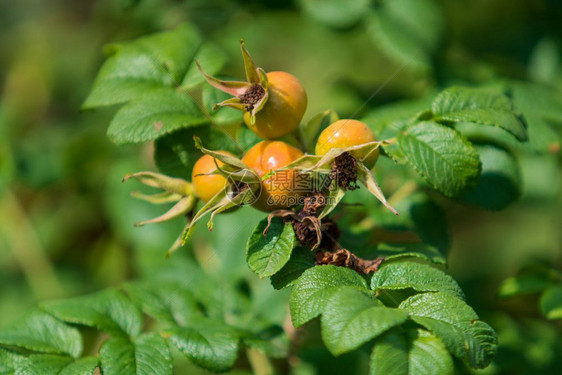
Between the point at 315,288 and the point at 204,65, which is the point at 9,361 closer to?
the point at 315,288

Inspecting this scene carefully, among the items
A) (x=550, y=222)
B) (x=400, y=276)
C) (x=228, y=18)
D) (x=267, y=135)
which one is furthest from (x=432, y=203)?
(x=550, y=222)

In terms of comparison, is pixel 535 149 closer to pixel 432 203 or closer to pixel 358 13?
pixel 432 203

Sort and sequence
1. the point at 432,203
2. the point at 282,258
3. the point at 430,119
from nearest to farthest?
the point at 282,258
the point at 430,119
the point at 432,203


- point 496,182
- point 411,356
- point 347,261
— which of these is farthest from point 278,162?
point 496,182

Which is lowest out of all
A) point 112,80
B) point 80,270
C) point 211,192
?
point 80,270

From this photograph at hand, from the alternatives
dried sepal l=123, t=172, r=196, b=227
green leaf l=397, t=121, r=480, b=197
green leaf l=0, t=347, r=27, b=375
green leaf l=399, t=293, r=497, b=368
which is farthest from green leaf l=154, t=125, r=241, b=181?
green leaf l=399, t=293, r=497, b=368

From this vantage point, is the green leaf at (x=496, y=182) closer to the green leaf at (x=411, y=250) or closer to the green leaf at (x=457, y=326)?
the green leaf at (x=411, y=250)

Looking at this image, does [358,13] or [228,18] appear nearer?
[358,13]
